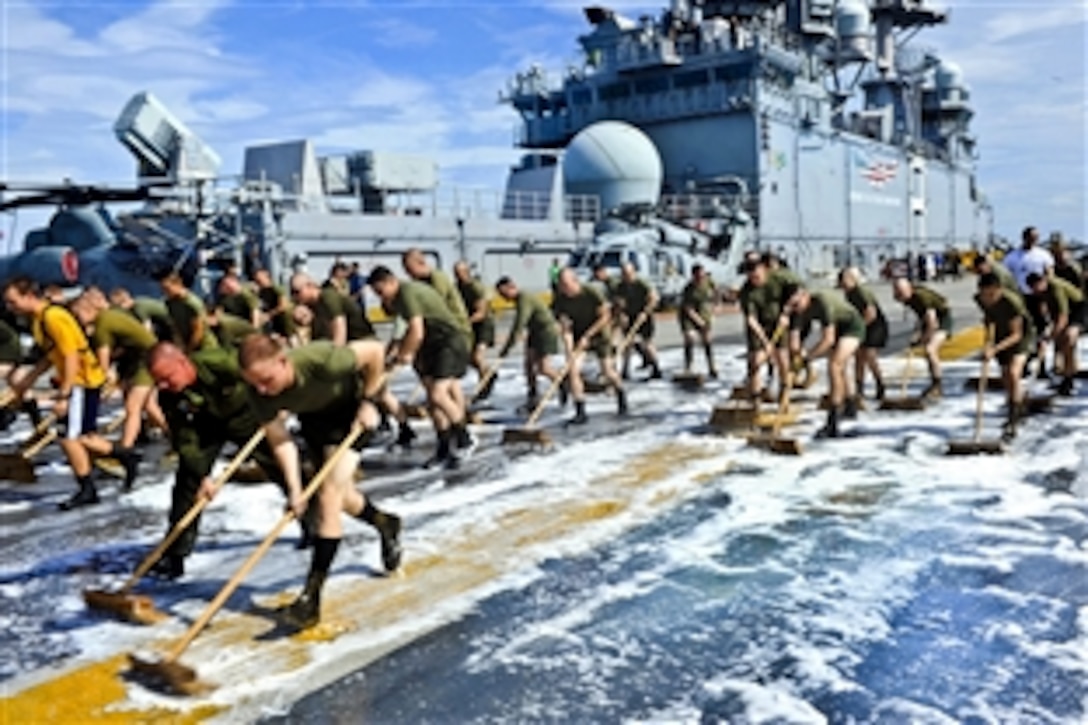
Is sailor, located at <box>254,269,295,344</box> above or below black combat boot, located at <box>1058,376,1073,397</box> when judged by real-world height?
above

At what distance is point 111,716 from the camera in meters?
4.10

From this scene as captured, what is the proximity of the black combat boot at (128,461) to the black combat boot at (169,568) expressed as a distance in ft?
8.48

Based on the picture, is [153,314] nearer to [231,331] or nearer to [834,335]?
[231,331]

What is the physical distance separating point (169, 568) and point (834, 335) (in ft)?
21.8

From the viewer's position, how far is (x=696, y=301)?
51.4 feet

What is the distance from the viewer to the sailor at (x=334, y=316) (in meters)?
9.64

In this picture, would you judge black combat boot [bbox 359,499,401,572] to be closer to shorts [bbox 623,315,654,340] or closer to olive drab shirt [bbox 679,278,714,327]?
shorts [bbox 623,315,654,340]

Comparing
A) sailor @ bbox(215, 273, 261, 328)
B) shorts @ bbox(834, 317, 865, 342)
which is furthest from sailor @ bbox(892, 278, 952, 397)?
sailor @ bbox(215, 273, 261, 328)

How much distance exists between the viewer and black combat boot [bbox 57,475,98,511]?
7.90 metres

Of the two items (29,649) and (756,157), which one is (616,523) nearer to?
(29,649)

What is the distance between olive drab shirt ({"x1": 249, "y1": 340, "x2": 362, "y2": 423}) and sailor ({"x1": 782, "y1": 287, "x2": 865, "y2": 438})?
5.77 meters

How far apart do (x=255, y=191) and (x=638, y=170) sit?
A: 14.4 metres

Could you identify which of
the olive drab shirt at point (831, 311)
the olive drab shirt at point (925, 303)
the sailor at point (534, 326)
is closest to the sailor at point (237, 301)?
the sailor at point (534, 326)

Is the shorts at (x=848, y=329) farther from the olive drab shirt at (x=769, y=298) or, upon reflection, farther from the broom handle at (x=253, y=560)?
the broom handle at (x=253, y=560)
